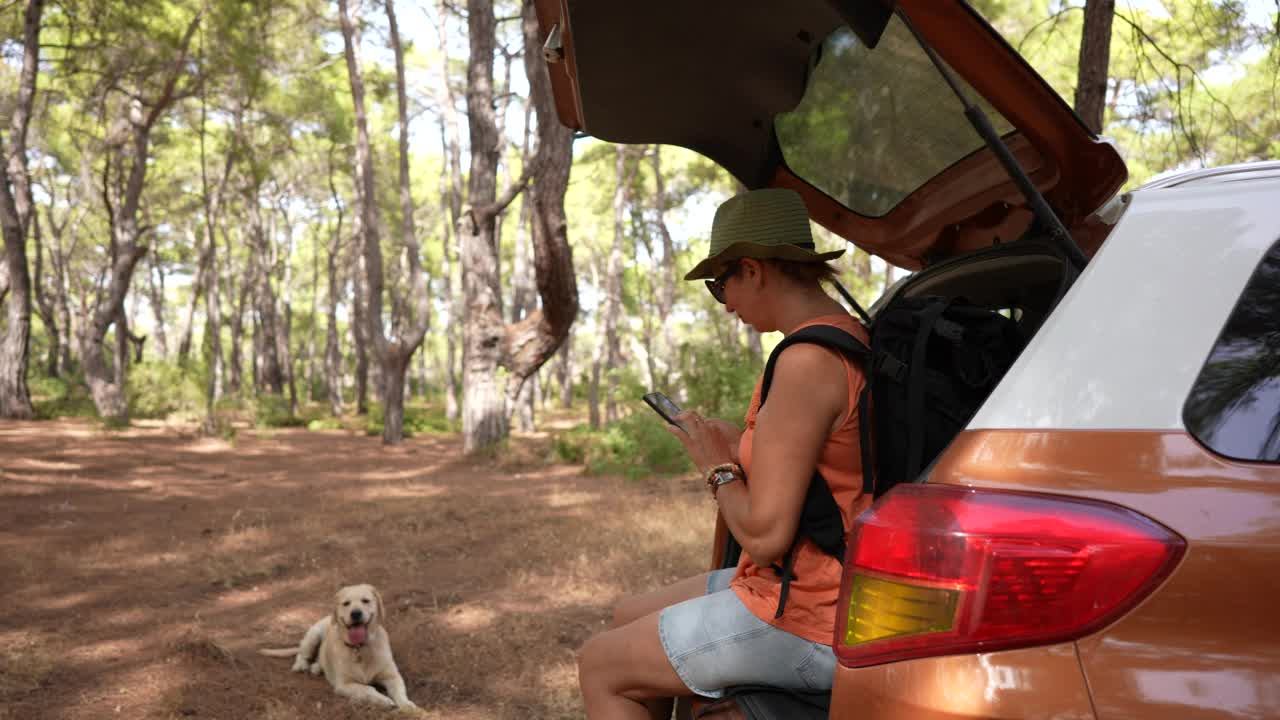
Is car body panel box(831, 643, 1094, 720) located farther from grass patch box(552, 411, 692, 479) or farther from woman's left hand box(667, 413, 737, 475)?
grass patch box(552, 411, 692, 479)

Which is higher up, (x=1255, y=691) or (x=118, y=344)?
(x=118, y=344)

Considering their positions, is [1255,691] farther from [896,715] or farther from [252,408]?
[252,408]

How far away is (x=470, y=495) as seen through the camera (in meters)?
11.1

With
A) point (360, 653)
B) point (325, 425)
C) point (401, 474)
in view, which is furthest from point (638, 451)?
point (325, 425)

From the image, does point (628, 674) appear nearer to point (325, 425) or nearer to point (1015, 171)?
point (1015, 171)

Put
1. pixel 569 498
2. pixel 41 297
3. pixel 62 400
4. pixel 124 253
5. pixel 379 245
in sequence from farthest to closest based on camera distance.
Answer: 1. pixel 41 297
2. pixel 62 400
3. pixel 124 253
4. pixel 379 245
5. pixel 569 498

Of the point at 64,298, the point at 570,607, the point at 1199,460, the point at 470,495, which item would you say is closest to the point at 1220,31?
the point at 570,607

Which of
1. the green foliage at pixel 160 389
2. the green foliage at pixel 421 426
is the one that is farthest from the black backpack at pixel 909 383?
the green foliage at pixel 421 426

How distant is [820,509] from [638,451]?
38.0 feet

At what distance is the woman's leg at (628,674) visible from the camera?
1.96 metres

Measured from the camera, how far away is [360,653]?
4746mm

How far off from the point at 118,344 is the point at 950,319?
26408 mm

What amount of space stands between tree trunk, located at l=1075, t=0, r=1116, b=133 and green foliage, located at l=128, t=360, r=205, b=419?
19594 mm

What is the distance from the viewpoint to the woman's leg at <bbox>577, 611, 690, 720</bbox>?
196 cm
